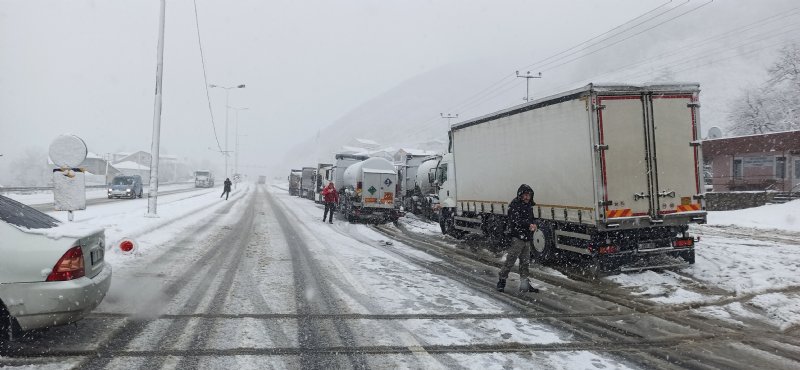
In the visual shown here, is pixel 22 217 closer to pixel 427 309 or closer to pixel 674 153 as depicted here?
pixel 427 309

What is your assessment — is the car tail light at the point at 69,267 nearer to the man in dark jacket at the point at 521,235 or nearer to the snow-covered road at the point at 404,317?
the snow-covered road at the point at 404,317

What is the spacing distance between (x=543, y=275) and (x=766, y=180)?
29306 mm

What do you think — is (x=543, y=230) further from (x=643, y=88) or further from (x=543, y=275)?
(x=643, y=88)

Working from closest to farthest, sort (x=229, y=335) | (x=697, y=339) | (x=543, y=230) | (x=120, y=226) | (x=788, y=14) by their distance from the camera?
(x=229, y=335) < (x=697, y=339) < (x=543, y=230) < (x=120, y=226) < (x=788, y=14)

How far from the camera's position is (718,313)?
6.20 m

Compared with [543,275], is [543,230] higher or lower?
higher

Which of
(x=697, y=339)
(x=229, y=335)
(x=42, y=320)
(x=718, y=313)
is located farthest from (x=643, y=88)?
(x=42, y=320)

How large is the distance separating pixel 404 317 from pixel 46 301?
3.49 metres

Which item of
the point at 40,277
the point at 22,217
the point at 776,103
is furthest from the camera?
the point at 776,103

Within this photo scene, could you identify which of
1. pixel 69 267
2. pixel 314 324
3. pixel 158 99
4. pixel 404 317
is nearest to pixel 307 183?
pixel 158 99

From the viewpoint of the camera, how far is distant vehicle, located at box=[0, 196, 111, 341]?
3.94 m

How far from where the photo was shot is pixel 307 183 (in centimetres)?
4391

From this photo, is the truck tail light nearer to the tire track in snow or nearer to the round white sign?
the tire track in snow

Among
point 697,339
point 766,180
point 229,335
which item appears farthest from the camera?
point 766,180
